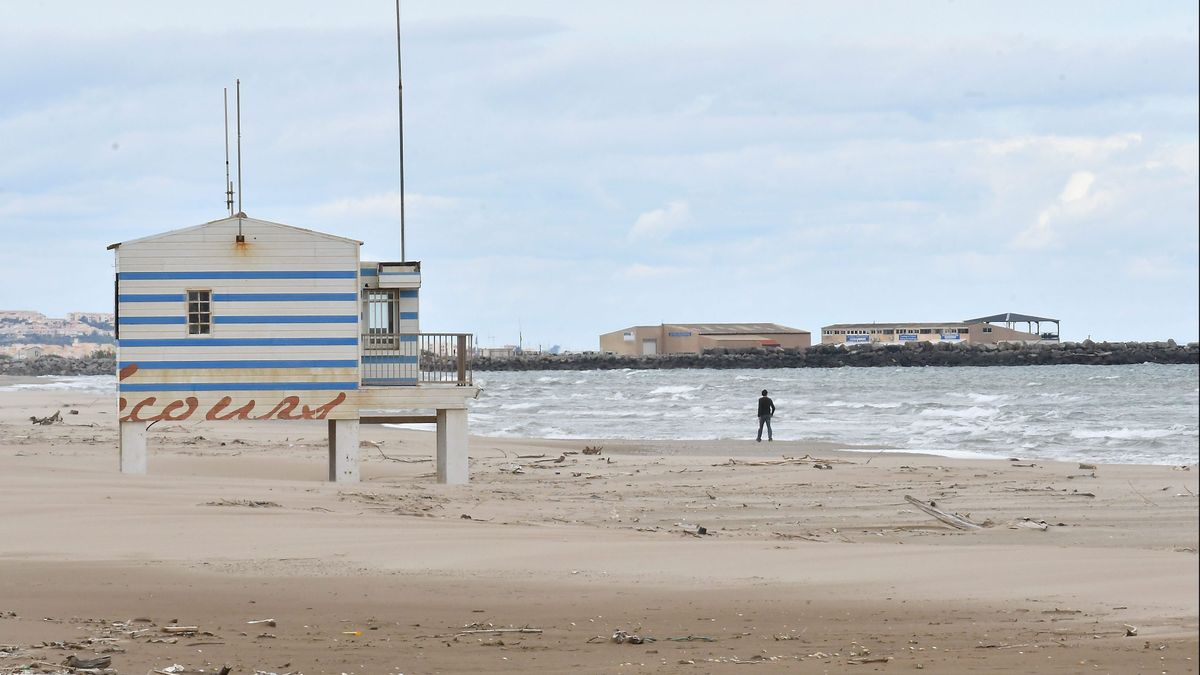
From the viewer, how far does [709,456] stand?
2856cm

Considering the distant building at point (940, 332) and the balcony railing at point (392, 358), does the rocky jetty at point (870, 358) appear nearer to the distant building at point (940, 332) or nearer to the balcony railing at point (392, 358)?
the distant building at point (940, 332)

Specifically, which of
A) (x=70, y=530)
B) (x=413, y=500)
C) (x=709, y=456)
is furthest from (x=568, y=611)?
(x=709, y=456)

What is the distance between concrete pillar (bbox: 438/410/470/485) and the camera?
21094mm

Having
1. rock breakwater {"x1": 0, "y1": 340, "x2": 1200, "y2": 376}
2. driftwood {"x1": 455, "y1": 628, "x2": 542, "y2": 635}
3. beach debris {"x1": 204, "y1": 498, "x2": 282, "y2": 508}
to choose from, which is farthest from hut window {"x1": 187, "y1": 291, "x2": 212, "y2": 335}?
rock breakwater {"x1": 0, "y1": 340, "x2": 1200, "y2": 376}

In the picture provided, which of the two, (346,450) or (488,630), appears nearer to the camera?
(488,630)

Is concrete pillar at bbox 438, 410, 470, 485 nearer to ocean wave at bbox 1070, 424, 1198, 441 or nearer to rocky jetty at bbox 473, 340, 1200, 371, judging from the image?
ocean wave at bbox 1070, 424, 1198, 441

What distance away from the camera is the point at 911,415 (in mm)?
43344

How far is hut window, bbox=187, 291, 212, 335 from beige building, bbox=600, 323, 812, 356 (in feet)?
365

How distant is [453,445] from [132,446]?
467 centimetres

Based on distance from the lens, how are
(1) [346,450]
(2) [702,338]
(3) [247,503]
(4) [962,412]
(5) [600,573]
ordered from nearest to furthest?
(5) [600,573]
(3) [247,503]
(1) [346,450]
(4) [962,412]
(2) [702,338]

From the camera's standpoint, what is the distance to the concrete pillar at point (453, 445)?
21.1 metres

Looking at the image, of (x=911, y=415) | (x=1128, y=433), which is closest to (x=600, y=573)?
(x=1128, y=433)

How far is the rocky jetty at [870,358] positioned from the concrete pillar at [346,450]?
7673 cm

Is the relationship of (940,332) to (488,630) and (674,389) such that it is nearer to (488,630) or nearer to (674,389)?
(674,389)
